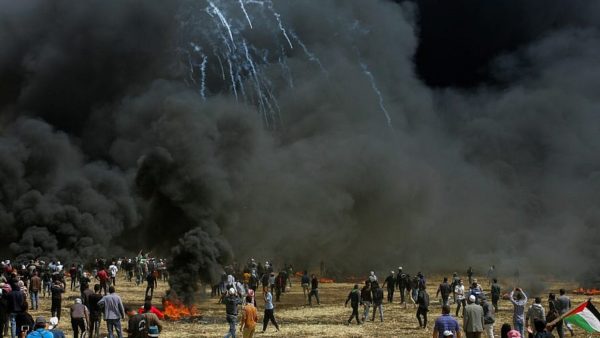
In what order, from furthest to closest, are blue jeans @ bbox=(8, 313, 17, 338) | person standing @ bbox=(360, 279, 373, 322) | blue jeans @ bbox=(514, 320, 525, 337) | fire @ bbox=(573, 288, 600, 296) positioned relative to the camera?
fire @ bbox=(573, 288, 600, 296) → person standing @ bbox=(360, 279, 373, 322) → blue jeans @ bbox=(514, 320, 525, 337) → blue jeans @ bbox=(8, 313, 17, 338)

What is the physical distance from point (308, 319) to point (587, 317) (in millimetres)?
13870

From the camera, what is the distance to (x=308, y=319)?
86.8 feet

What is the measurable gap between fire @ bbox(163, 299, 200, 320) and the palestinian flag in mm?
16381

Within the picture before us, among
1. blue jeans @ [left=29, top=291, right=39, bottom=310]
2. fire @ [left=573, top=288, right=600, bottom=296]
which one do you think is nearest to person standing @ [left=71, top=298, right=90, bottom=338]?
blue jeans @ [left=29, top=291, right=39, bottom=310]

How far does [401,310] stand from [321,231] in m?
28.2

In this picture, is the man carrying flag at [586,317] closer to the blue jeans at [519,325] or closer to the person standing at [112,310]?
the blue jeans at [519,325]

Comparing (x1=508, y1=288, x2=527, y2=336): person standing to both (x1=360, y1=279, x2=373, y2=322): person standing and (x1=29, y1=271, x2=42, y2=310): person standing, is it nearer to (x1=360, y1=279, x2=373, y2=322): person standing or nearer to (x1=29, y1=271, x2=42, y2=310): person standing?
(x1=360, y1=279, x2=373, y2=322): person standing

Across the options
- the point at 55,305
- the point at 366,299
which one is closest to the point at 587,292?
the point at 366,299

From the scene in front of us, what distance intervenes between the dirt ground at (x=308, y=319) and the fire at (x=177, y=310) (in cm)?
58

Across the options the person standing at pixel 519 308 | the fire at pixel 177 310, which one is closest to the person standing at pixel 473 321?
the person standing at pixel 519 308

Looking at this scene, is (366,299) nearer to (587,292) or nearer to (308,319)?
(308,319)

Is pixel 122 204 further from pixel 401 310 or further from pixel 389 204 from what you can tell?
pixel 401 310

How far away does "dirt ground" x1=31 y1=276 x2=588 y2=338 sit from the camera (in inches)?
886

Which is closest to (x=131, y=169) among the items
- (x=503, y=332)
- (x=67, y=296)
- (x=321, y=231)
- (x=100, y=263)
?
(x=321, y=231)
